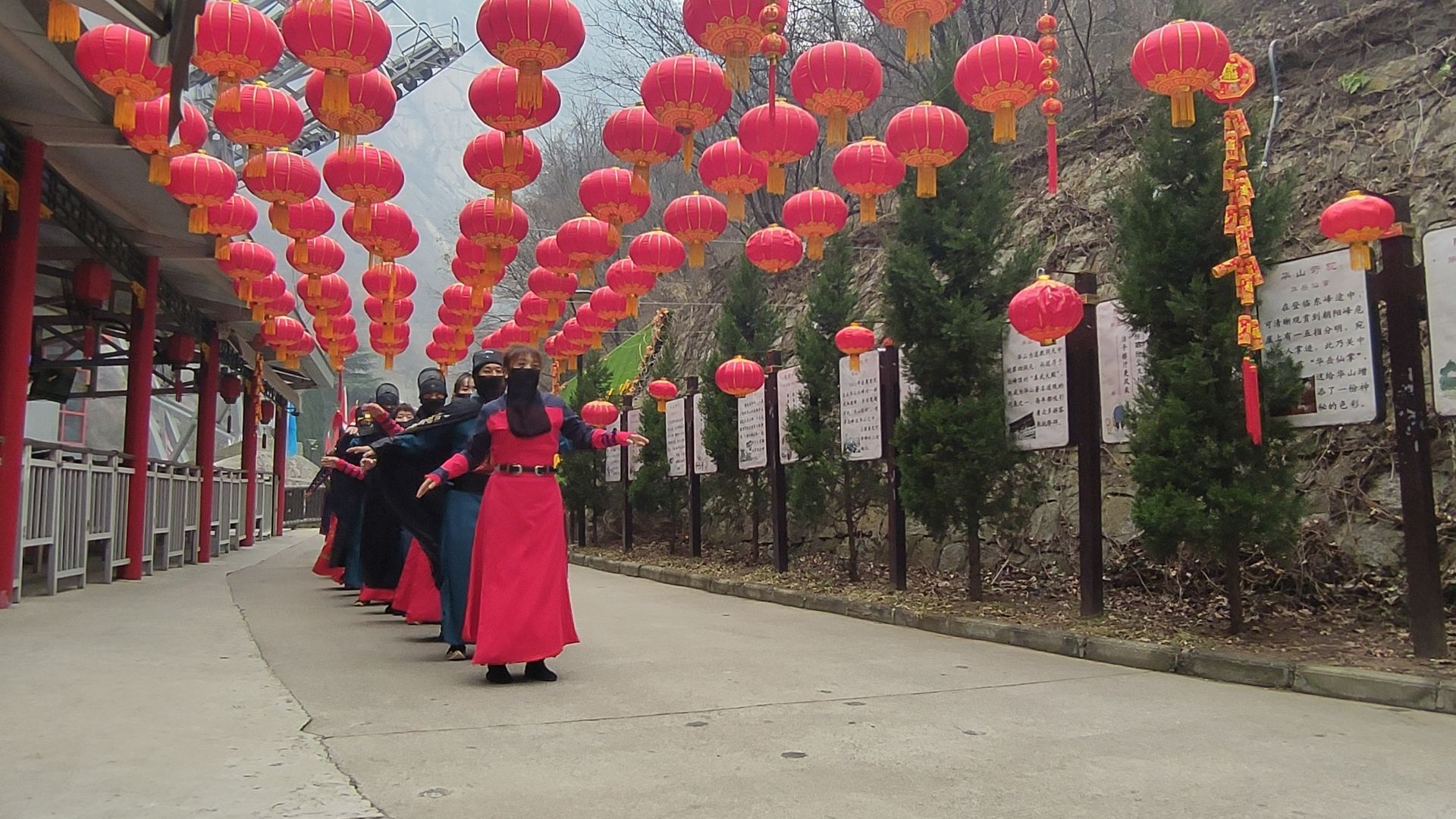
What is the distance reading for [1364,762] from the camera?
4.00 m

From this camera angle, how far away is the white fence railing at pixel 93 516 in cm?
932

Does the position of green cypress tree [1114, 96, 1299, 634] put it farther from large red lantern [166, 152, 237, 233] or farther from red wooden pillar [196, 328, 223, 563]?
red wooden pillar [196, 328, 223, 563]

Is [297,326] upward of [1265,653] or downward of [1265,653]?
upward

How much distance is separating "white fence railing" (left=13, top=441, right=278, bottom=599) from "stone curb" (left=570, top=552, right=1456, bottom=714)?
731 centimetres

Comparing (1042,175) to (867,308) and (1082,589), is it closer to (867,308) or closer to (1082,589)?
(867,308)

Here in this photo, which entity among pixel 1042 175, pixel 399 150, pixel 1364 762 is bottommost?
pixel 1364 762

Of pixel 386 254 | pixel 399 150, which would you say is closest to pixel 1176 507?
pixel 386 254

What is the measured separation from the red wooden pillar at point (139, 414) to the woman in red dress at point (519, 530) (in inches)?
324

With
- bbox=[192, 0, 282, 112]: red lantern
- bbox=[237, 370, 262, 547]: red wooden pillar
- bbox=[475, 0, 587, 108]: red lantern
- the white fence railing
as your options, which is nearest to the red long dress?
bbox=[475, 0, 587, 108]: red lantern

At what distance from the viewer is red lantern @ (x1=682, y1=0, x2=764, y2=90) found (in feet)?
20.5

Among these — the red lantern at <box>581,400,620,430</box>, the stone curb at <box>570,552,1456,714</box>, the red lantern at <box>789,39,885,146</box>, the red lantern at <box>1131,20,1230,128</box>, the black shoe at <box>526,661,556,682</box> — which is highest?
the red lantern at <box>789,39,885,146</box>

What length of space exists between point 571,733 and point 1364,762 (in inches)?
126

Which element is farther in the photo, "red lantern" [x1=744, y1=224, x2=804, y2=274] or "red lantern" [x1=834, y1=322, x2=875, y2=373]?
"red lantern" [x1=744, y1=224, x2=804, y2=274]

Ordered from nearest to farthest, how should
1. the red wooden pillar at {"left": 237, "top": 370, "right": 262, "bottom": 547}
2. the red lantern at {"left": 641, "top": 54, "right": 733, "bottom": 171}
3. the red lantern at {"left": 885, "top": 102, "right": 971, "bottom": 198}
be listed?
the red lantern at {"left": 641, "top": 54, "right": 733, "bottom": 171}, the red lantern at {"left": 885, "top": 102, "right": 971, "bottom": 198}, the red wooden pillar at {"left": 237, "top": 370, "right": 262, "bottom": 547}
